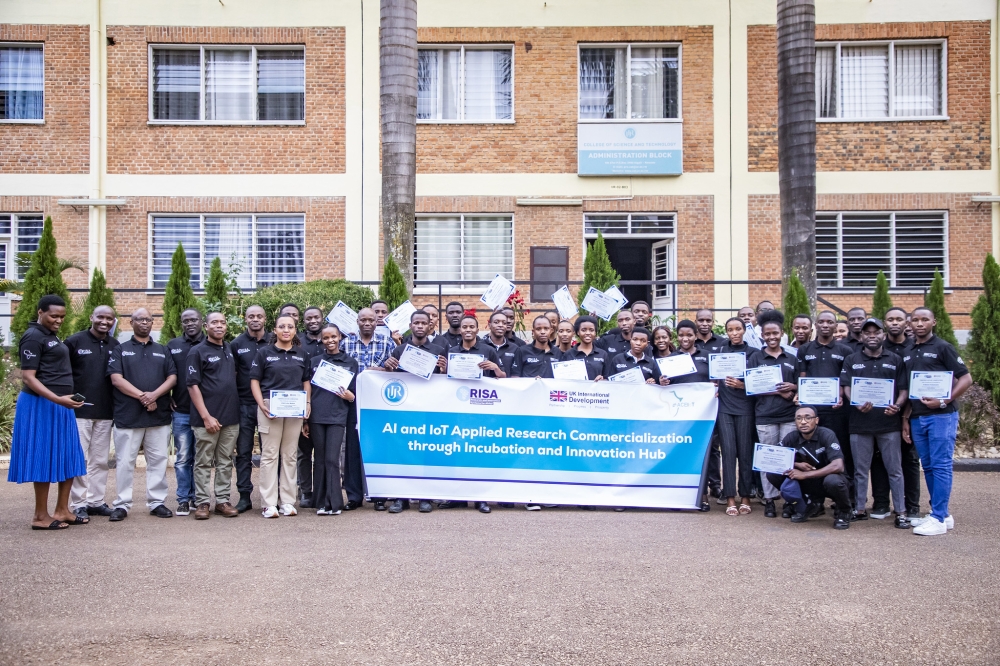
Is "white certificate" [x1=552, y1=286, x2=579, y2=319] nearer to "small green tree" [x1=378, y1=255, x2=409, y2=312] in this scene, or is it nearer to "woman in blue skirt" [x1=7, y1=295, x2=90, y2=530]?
"small green tree" [x1=378, y1=255, x2=409, y2=312]

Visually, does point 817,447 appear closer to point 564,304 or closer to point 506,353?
point 506,353

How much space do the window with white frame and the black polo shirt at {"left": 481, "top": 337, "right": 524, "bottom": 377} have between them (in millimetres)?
10931

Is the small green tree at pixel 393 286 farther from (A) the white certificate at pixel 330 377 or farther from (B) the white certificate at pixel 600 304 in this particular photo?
(A) the white certificate at pixel 330 377

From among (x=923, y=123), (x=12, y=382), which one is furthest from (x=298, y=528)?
(x=923, y=123)

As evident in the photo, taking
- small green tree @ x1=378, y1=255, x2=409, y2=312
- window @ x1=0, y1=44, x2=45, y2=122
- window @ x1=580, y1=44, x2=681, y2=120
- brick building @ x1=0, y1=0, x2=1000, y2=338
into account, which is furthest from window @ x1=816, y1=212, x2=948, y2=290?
window @ x1=0, y1=44, x2=45, y2=122

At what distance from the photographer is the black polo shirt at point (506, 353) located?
10.1m

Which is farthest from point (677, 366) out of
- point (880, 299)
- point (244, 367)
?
point (880, 299)

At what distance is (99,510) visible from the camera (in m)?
9.12

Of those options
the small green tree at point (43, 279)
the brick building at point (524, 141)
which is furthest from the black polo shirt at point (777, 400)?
the small green tree at point (43, 279)

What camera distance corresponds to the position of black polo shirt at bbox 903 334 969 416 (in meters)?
8.58

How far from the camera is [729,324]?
966 centimetres

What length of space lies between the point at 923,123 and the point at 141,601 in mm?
19280

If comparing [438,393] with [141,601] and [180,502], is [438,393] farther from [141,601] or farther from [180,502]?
[141,601]

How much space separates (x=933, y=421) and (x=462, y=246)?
13020mm
